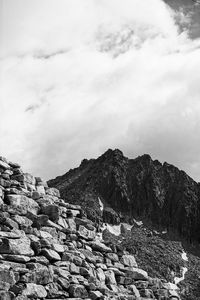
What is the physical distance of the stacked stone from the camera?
70.2 feet

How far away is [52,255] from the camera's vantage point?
77.8ft

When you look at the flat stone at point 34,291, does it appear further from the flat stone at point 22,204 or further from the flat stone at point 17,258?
the flat stone at point 22,204

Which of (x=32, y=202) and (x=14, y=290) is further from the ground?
(x=32, y=202)

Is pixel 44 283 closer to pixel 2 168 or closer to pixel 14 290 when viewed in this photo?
pixel 14 290

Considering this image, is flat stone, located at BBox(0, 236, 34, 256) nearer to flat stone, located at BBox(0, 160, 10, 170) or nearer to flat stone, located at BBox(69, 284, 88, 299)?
flat stone, located at BBox(69, 284, 88, 299)

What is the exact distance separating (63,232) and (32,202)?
2521mm

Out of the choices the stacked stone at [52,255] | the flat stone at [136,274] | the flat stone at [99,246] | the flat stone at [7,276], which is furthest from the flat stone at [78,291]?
the flat stone at [136,274]

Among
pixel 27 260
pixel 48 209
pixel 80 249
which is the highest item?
pixel 48 209

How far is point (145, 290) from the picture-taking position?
27.6 metres

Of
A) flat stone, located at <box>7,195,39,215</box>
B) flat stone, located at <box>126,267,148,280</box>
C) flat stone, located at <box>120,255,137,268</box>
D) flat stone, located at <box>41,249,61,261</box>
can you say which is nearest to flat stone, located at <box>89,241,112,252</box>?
flat stone, located at <box>120,255,137,268</box>

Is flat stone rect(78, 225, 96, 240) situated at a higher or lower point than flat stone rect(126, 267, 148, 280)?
higher

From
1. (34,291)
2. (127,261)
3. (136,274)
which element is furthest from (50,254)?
(127,261)

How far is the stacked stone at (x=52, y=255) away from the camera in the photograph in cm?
2141

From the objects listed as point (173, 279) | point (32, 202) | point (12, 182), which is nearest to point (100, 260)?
point (32, 202)
